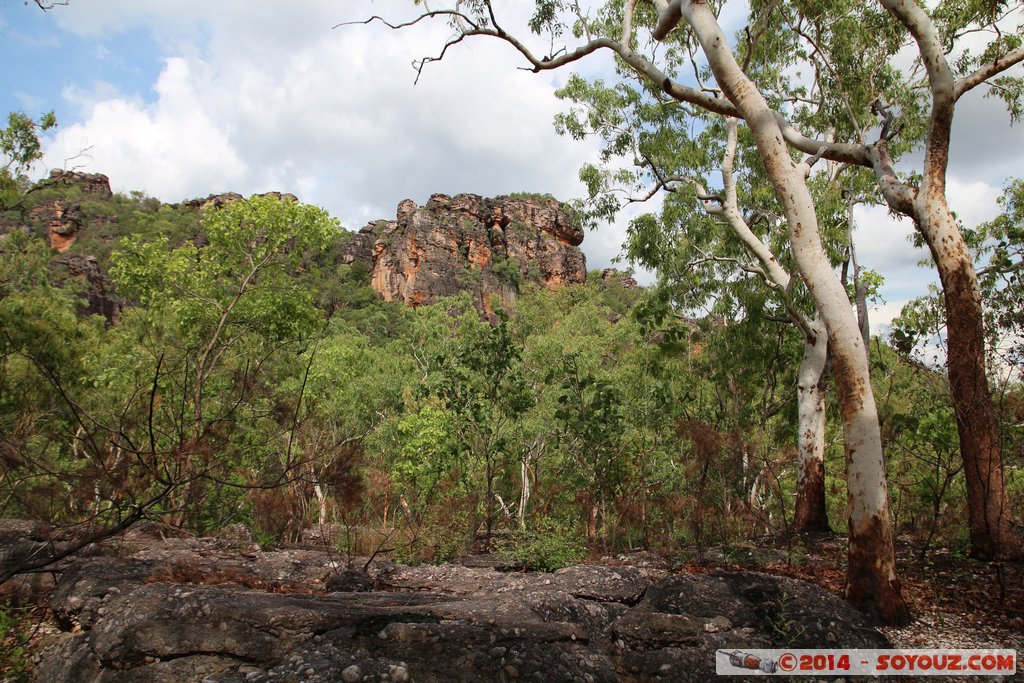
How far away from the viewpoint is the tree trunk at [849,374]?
3742 millimetres

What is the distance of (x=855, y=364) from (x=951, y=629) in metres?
1.68

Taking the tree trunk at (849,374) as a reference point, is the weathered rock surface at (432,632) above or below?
below

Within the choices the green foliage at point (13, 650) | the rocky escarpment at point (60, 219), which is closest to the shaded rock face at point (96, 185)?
the rocky escarpment at point (60, 219)

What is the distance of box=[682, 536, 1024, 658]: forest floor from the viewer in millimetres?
3572

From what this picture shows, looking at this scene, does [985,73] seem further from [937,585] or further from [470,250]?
[470,250]

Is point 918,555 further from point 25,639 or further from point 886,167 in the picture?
point 25,639

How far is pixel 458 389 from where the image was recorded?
28.7ft

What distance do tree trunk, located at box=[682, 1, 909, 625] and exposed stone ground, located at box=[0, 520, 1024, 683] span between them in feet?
0.80

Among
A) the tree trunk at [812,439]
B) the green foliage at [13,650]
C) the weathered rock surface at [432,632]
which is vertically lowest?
the green foliage at [13,650]

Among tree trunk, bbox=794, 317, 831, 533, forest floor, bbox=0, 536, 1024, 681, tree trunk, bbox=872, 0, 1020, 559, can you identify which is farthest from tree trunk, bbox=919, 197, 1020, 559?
tree trunk, bbox=794, 317, 831, 533

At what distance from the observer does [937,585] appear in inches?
184

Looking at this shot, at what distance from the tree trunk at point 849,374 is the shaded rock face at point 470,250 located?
4464 centimetres

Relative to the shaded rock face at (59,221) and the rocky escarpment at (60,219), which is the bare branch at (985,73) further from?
the shaded rock face at (59,221)

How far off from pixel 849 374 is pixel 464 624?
9.44ft
